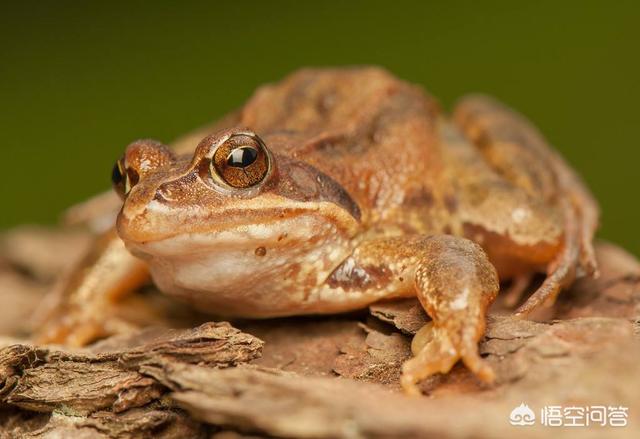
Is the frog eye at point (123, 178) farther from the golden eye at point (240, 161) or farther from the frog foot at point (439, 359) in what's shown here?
the frog foot at point (439, 359)

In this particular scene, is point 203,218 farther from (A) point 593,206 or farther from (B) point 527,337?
(A) point 593,206

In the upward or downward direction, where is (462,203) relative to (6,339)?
upward

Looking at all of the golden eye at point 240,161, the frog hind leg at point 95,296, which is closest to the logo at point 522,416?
the golden eye at point 240,161

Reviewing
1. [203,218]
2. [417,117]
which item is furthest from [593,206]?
[203,218]

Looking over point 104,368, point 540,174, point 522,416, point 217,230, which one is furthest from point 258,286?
point 540,174

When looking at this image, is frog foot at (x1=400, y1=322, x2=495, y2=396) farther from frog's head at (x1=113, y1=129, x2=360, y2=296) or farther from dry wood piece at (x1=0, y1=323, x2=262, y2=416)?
frog's head at (x1=113, y1=129, x2=360, y2=296)
